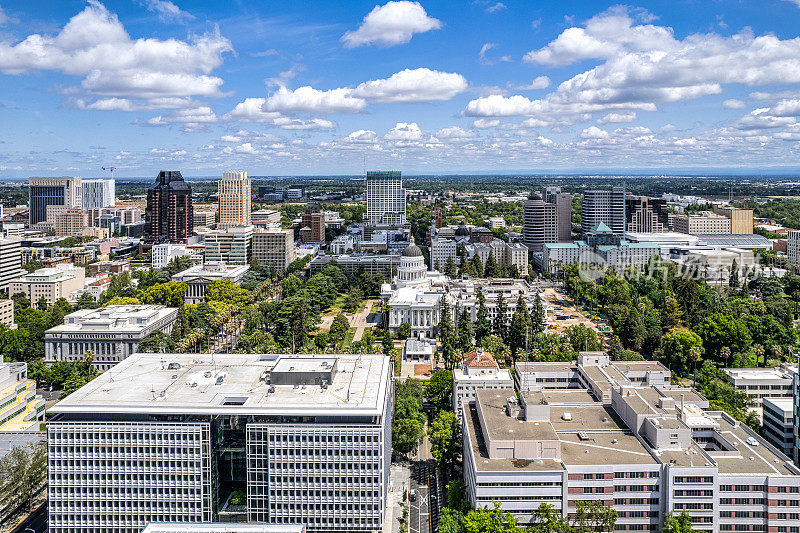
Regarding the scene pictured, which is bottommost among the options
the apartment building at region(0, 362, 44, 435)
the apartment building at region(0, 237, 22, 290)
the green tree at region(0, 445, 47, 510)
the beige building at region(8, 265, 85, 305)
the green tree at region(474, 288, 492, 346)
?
the green tree at region(0, 445, 47, 510)

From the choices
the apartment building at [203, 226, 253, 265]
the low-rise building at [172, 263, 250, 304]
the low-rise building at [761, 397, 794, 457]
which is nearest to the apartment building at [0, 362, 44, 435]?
the low-rise building at [172, 263, 250, 304]

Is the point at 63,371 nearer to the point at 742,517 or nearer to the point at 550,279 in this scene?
the point at 742,517

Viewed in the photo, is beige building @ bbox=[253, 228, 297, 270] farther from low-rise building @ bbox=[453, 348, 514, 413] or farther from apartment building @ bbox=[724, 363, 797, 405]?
apartment building @ bbox=[724, 363, 797, 405]

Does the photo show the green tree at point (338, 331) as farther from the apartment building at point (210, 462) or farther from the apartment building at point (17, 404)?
the apartment building at point (210, 462)

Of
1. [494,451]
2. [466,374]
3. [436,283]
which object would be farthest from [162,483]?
[436,283]

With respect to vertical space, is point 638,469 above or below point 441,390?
above

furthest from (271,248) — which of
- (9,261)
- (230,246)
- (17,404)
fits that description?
(17,404)

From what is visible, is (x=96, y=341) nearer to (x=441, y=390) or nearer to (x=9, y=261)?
(x=441, y=390)
